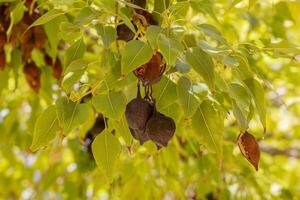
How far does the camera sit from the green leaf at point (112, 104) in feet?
4.59

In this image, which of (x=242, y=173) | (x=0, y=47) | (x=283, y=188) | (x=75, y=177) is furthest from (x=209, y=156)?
(x=0, y=47)

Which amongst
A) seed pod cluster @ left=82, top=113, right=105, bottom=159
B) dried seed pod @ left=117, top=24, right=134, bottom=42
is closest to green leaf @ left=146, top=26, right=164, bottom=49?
dried seed pod @ left=117, top=24, right=134, bottom=42

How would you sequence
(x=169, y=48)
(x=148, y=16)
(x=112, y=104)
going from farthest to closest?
(x=148, y=16) < (x=112, y=104) < (x=169, y=48)

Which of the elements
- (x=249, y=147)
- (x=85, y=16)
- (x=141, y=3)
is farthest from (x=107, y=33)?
(x=249, y=147)

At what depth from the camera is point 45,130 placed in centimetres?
147

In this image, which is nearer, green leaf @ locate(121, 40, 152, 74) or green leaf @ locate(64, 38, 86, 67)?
green leaf @ locate(121, 40, 152, 74)

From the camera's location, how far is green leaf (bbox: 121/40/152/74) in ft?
4.33

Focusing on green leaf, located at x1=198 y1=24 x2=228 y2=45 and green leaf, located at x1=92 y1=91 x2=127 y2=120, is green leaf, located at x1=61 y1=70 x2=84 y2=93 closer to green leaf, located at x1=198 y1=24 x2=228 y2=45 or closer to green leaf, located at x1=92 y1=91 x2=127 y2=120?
green leaf, located at x1=92 y1=91 x2=127 y2=120

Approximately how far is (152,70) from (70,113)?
0.21 m

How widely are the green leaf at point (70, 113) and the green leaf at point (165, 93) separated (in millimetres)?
158

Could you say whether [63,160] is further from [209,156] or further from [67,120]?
[67,120]

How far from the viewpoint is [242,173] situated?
8.87 feet

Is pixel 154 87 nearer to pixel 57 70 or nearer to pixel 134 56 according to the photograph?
pixel 134 56

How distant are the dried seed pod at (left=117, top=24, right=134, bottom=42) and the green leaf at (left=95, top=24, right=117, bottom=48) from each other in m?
0.10
